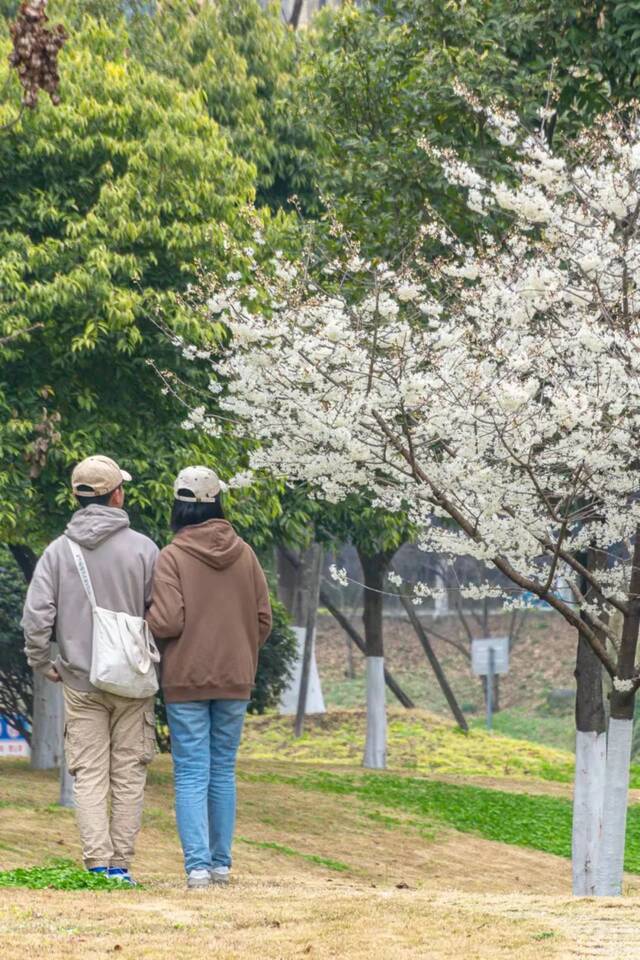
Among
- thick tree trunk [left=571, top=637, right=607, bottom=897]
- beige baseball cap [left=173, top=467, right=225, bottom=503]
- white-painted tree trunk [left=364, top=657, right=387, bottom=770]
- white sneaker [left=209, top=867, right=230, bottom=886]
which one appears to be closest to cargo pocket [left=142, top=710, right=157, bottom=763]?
white sneaker [left=209, top=867, right=230, bottom=886]

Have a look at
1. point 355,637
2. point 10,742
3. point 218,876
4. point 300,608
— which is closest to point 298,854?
point 218,876

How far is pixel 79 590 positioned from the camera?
23.5 feet

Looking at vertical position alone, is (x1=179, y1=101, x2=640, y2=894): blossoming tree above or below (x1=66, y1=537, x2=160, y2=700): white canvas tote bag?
above

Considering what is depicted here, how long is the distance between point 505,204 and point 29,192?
222 inches

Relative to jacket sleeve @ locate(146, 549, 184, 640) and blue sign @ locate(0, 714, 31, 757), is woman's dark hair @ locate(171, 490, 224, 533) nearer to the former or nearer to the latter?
jacket sleeve @ locate(146, 549, 184, 640)

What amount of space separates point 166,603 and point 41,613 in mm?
585

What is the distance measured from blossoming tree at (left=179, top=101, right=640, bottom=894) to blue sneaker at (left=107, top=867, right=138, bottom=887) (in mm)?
2755

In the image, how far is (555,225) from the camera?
30.7 ft

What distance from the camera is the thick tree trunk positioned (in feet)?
40.4

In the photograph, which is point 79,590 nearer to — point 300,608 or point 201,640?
point 201,640

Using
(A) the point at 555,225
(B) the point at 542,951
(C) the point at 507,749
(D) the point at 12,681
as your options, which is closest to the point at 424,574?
(C) the point at 507,749

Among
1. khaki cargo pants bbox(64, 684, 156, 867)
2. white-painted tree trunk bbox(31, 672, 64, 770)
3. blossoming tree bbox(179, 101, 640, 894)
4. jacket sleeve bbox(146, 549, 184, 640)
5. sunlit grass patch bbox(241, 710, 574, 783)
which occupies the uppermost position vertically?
blossoming tree bbox(179, 101, 640, 894)

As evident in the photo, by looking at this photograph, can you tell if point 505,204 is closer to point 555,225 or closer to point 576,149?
point 555,225

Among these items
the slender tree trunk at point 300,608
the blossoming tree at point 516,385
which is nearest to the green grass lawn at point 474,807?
the slender tree trunk at point 300,608
